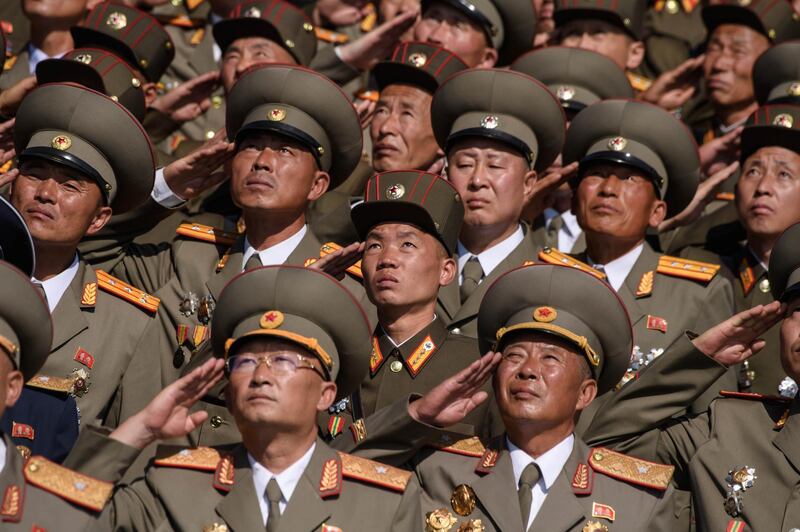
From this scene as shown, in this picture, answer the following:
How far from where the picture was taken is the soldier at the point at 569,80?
13.3 m

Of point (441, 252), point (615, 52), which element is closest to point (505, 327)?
point (441, 252)

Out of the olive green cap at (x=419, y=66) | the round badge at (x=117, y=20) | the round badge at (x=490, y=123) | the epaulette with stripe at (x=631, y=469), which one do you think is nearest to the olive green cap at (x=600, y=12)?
the olive green cap at (x=419, y=66)

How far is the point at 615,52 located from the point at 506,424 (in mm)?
5918

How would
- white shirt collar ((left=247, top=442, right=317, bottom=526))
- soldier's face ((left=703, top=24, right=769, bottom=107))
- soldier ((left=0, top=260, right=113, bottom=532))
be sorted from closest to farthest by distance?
soldier ((left=0, top=260, right=113, bottom=532))
white shirt collar ((left=247, top=442, right=317, bottom=526))
soldier's face ((left=703, top=24, right=769, bottom=107))

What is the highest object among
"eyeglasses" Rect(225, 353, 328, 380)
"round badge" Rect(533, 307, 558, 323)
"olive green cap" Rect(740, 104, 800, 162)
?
"olive green cap" Rect(740, 104, 800, 162)

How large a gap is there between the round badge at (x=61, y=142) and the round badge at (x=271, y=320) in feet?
7.57

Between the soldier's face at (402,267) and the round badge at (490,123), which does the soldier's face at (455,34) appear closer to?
the round badge at (490,123)

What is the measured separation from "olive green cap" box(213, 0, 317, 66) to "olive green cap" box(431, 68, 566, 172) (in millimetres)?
1984

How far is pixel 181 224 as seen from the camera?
12.0 m

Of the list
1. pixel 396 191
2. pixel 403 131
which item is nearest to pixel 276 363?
pixel 396 191

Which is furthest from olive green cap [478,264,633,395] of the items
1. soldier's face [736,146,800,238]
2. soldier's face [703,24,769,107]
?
soldier's face [703,24,769,107]

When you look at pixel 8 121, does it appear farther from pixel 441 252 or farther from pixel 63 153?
pixel 441 252

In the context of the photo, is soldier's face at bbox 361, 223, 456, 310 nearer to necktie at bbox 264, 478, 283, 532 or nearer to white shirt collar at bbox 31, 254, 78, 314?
white shirt collar at bbox 31, 254, 78, 314

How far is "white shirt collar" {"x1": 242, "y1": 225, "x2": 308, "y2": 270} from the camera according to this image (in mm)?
11492
